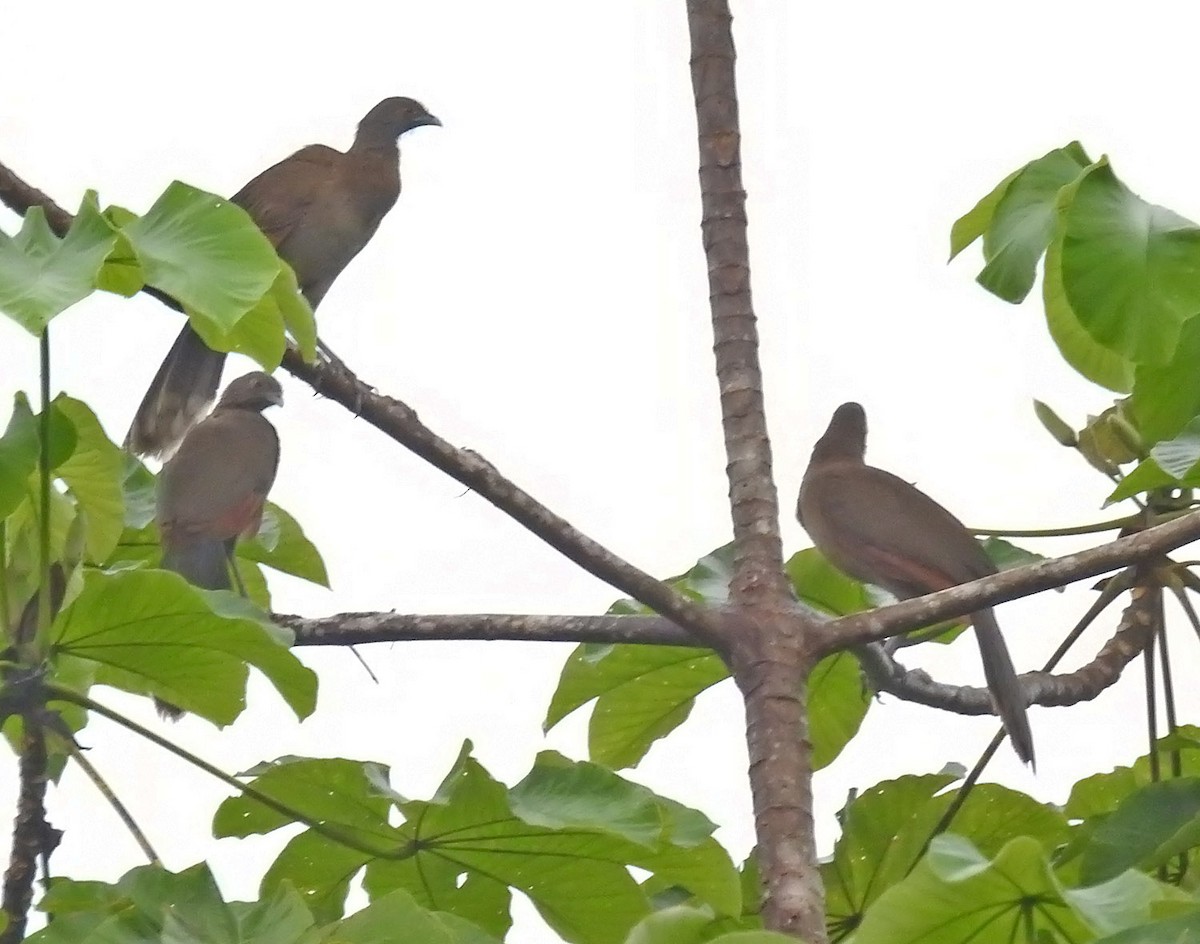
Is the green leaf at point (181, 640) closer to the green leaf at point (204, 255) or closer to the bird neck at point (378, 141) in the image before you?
the green leaf at point (204, 255)

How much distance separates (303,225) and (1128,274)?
116 inches

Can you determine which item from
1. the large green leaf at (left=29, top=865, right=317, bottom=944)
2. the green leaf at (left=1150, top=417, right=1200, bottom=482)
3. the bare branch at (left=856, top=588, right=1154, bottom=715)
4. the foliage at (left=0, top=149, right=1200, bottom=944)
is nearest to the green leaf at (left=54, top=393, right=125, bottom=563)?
the foliage at (left=0, top=149, right=1200, bottom=944)

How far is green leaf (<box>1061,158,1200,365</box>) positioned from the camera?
1900 millimetres

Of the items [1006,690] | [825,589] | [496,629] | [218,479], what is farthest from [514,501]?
[218,479]

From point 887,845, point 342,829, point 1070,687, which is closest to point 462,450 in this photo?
point 342,829

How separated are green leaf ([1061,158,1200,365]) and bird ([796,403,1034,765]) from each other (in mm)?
1456

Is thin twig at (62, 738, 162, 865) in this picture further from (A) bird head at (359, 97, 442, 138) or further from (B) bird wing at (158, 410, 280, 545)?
(A) bird head at (359, 97, 442, 138)

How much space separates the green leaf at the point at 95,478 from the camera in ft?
8.59

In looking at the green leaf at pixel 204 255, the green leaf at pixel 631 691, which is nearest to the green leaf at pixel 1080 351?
the green leaf at pixel 631 691

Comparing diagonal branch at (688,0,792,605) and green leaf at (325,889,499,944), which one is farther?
diagonal branch at (688,0,792,605)

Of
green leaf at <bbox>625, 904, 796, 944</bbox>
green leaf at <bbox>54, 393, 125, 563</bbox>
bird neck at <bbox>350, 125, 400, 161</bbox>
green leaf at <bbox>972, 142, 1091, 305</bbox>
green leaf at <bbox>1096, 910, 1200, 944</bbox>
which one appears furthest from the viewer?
bird neck at <bbox>350, 125, 400, 161</bbox>

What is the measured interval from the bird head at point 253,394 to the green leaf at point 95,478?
1.77 meters

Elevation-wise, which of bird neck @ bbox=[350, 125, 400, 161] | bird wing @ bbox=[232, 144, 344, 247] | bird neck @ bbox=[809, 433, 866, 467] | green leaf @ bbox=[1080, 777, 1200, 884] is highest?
bird neck @ bbox=[350, 125, 400, 161]

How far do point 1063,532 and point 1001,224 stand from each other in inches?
33.3
